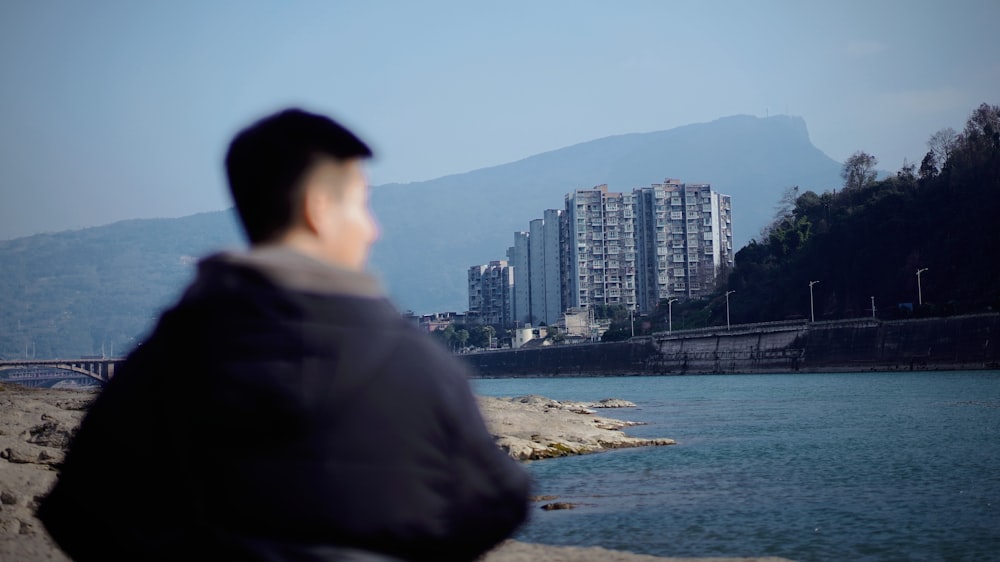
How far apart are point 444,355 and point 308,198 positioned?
0.32 meters

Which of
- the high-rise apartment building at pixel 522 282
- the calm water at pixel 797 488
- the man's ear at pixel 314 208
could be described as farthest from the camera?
the high-rise apartment building at pixel 522 282

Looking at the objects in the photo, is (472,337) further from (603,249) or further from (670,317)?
(670,317)

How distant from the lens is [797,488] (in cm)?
1691

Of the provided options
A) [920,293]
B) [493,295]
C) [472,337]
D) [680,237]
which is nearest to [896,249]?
[920,293]

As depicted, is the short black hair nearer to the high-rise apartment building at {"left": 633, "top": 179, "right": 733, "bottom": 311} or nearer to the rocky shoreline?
the rocky shoreline

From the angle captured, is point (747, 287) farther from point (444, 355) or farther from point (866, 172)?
point (444, 355)

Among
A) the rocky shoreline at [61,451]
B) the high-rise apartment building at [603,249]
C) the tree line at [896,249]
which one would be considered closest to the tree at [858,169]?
the tree line at [896,249]

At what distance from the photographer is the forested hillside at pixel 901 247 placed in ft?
241

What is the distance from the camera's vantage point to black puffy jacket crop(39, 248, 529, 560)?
56.6 inches

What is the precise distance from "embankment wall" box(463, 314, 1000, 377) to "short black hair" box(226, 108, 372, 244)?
188 feet

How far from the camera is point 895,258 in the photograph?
79.4 meters

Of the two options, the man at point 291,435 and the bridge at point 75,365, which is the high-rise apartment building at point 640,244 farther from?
the man at point 291,435

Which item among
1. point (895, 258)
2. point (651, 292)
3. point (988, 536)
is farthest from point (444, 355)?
point (651, 292)

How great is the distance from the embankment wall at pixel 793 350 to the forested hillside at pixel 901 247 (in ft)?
11.6
